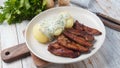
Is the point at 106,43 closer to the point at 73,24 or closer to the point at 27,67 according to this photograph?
the point at 73,24

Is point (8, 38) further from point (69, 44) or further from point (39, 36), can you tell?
point (69, 44)

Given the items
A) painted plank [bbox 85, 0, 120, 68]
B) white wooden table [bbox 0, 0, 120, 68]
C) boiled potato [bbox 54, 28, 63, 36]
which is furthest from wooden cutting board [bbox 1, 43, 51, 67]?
painted plank [bbox 85, 0, 120, 68]

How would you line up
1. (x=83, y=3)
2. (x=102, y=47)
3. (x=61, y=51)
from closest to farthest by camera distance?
(x=61, y=51), (x=102, y=47), (x=83, y=3)

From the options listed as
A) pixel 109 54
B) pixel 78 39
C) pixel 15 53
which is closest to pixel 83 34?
pixel 78 39

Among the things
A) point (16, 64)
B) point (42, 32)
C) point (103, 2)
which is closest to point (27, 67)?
point (16, 64)

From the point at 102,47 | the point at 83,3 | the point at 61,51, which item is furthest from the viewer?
the point at 83,3

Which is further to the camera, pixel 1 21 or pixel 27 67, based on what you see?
pixel 1 21

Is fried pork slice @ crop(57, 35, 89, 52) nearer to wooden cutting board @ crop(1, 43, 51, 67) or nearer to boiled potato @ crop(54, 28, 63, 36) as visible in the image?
boiled potato @ crop(54, 28, 63, 36)
